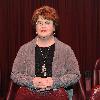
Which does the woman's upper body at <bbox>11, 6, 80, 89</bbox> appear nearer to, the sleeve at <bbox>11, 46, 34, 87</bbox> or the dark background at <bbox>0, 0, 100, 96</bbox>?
the sleeve at <bbox>11, 46, 34, 87</bbox>

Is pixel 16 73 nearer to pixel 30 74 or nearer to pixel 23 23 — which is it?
pixel 30 74

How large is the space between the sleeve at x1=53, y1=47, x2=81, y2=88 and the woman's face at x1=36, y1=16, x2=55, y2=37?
22cm

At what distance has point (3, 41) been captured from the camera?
3.59m

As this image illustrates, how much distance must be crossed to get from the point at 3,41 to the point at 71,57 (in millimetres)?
1250

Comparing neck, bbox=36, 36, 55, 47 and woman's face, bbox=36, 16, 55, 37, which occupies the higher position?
woman's face, bbox=36, 16, 55, 37

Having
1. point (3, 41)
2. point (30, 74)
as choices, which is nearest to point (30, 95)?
point (30, 74)

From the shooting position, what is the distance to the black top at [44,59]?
253cm

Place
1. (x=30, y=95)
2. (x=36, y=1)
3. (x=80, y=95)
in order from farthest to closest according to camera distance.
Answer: (x=36, y=1) < (x=80, y=95) < (x=30, y=95)

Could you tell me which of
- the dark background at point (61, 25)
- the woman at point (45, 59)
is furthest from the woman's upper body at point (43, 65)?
the dark background at point (61, 25)

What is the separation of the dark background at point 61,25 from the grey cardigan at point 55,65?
3.31 feet

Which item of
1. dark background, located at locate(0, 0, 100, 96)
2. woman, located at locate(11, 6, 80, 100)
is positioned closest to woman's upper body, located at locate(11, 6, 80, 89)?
woman, located at locate(11, 6, 80, 100)

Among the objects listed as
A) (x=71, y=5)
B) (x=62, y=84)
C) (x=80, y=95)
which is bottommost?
(x=80, y=95)

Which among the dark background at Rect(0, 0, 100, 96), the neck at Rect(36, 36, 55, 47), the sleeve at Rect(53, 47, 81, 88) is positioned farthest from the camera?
the dark background at Rect(0, 0, 100, 96)

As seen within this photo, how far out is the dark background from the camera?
3.56 meters
